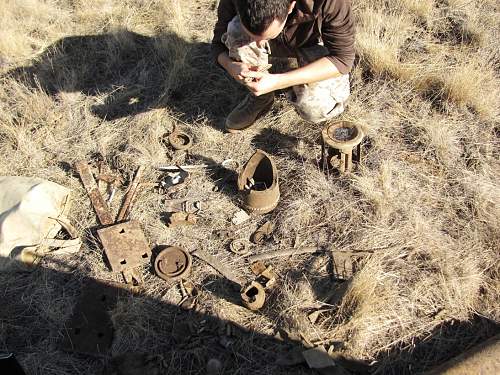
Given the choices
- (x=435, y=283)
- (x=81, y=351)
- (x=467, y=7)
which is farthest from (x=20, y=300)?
(x=467, y=7)

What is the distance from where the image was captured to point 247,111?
3900mm

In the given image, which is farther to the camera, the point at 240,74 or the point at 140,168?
the point at 140,168

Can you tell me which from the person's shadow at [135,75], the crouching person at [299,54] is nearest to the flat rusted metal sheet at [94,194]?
the person's shadow at [135,75]

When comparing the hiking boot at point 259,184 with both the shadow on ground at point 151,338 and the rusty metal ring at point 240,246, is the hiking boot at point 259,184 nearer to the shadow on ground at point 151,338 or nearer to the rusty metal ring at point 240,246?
the rusty metal ring at point 240,246

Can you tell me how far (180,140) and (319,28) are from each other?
4.79ft

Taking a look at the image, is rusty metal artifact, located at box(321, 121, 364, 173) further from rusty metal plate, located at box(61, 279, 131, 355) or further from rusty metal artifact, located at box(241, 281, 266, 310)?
rusty metal plate, located at box(61, 279, 131, 355)

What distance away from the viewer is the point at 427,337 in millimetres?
2873

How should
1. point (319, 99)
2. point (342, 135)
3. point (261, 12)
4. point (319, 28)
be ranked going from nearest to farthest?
1. point (261, 12)
2. point (319, 28)
3. point (342, 135)
4. point (319, 99)

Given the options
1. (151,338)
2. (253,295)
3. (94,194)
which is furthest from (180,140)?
(151,338)

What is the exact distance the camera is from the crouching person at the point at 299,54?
313cm

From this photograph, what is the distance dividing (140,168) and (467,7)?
3555 mm

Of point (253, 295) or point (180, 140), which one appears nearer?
point (253, 295)

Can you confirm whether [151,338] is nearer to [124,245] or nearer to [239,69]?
[124,245]

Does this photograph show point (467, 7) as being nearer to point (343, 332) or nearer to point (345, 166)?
point (345, 166)
